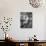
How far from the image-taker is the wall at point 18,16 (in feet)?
14.0

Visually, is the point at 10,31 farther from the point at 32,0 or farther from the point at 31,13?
the point at 32,0

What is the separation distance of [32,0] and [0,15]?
4.07ft

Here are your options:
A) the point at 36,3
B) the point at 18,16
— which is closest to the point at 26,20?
the point at 18,16

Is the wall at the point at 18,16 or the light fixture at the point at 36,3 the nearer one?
the wall at the point at 18,16

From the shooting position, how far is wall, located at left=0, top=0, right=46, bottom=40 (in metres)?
4.27

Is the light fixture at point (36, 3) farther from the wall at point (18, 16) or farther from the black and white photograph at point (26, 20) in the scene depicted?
the black and white photograph at point (26, 20)

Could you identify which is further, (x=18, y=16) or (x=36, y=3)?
(x=36, y=3)

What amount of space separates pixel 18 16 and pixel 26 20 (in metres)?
0.31

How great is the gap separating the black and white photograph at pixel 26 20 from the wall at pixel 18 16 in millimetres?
105

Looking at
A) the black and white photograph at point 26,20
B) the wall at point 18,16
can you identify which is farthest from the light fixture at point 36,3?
the black and white photograph at point 26,20

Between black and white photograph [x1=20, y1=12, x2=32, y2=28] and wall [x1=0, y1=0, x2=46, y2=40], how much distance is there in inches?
4.1

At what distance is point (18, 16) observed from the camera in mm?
4312

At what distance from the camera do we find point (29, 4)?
14.3 ft

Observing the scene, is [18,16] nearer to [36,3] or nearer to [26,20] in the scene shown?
[26,20]
